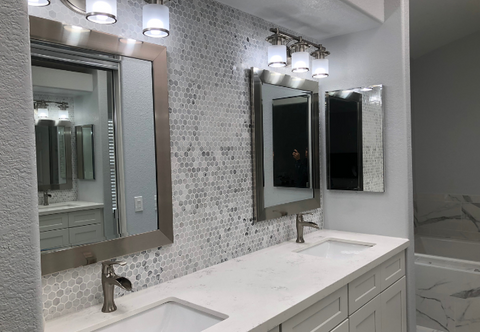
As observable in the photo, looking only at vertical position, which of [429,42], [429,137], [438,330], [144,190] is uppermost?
[429,42]

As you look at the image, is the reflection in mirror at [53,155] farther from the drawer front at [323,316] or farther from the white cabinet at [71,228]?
the drawer front at [323,316]

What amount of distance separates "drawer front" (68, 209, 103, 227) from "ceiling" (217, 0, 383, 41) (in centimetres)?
121

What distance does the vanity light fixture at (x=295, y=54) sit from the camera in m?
2.12

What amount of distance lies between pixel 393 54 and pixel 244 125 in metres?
1.12

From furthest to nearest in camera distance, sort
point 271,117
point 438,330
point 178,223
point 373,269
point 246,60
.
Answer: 1. point 438,330
2. point 271,117
3. point 246,60
4. point 373,269
5. point 178,223

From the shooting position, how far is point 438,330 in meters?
2.99

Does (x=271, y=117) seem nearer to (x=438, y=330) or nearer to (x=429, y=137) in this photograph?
(x=438, y=330)

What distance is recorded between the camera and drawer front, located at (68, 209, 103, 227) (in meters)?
1.38

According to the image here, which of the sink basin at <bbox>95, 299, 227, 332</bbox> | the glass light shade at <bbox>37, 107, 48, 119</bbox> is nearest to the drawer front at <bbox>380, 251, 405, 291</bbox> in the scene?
the sink basin at <bbox>95, 299, 227, 332</bbox>

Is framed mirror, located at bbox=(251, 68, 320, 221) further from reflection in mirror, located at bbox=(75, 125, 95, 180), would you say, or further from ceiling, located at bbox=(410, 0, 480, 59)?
ceiling, located at bbox=(410, 0, 480, 59)

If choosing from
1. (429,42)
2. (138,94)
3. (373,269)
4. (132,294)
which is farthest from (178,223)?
(429,42)

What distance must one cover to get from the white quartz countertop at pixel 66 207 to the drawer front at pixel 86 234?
7 centimetres

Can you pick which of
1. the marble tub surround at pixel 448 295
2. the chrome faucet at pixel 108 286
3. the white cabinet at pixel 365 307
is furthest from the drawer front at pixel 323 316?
the marble tub surround at pixel 448 295

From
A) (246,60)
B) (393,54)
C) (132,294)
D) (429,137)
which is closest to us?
(132,294)
